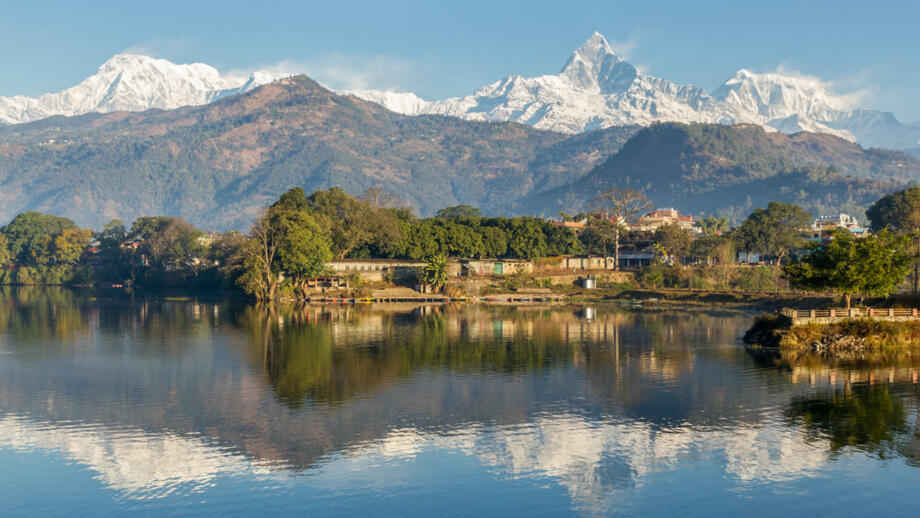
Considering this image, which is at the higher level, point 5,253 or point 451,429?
point 5,253

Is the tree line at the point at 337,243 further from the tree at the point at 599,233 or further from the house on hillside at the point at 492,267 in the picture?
the house on hillside at the point at 492,267

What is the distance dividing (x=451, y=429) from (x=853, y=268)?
42770mm

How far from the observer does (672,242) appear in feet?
479

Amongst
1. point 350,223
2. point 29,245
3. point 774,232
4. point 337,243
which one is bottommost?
point 337,243

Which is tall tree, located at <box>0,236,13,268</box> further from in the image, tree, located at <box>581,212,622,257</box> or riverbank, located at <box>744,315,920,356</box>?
riverbank, located at <box>744,315,920,356</box>

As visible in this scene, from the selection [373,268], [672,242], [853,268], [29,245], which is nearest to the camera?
[853,268]

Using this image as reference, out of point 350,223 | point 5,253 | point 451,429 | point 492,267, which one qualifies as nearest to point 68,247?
point 5,253

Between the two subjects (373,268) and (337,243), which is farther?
(337,243)

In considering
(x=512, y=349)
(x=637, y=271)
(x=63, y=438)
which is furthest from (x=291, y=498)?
(x=637, y=271)

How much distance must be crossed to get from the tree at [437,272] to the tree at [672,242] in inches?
1620

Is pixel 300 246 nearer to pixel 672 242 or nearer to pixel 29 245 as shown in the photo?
pixel 672 242

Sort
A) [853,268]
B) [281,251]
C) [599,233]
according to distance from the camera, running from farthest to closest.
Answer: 1. [599,233]
2. [281,251]
3. [853,268]

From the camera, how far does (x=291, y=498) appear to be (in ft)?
111

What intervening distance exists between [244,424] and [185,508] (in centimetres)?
1169
